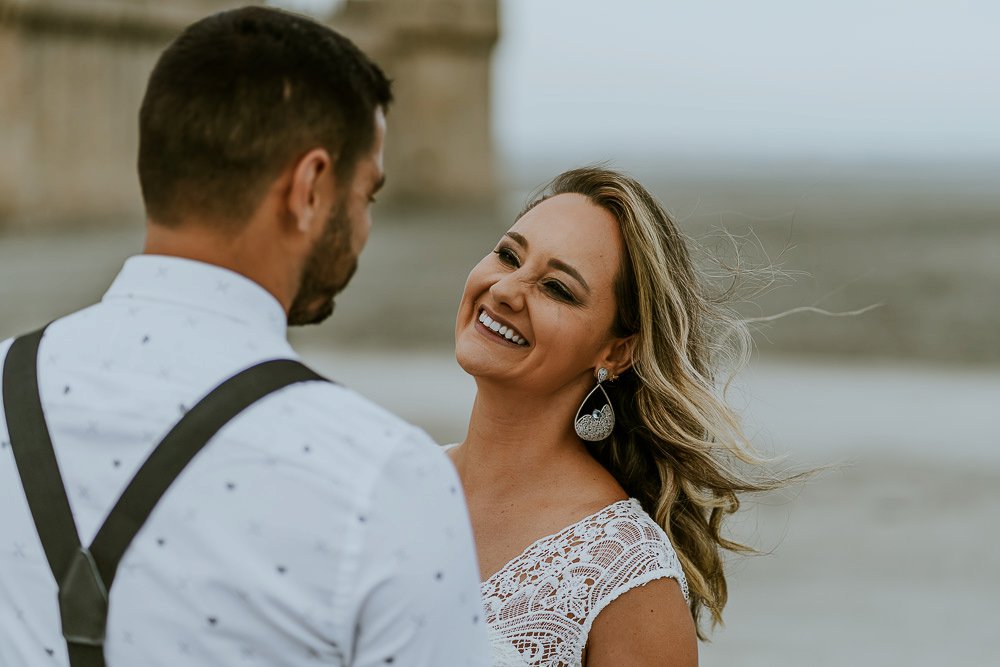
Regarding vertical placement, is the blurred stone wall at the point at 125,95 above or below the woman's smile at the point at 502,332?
below

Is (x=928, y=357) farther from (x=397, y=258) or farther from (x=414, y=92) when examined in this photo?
(x=414, y=92)

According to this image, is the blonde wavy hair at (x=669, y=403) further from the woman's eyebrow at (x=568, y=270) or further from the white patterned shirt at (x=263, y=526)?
the white patterned shirt at (x=263, y=526)

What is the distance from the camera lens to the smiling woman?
2770 millimetres

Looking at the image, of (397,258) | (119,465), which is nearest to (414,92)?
(397,258)

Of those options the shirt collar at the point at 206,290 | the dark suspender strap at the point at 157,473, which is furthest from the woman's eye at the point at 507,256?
the dark suspender strap at the point at 157,473

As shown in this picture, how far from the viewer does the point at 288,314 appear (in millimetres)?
1628

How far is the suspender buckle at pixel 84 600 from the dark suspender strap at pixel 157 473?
0.01 metres

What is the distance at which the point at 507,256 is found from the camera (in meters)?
2.93

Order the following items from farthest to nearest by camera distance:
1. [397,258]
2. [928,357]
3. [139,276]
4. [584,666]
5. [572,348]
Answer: [397,258] < [928,357] < [572,348] < [584,666] < [139,276]

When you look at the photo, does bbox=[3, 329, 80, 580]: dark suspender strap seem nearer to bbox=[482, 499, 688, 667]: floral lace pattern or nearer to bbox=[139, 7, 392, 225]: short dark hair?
bbox=[139, 7, 392, 225]: short dark hair

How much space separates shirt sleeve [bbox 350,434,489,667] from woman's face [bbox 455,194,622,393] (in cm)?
132

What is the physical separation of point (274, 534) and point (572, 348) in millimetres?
1480

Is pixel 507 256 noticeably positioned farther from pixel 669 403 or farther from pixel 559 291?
pixel 669 403

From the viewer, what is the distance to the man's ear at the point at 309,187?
1.57m
